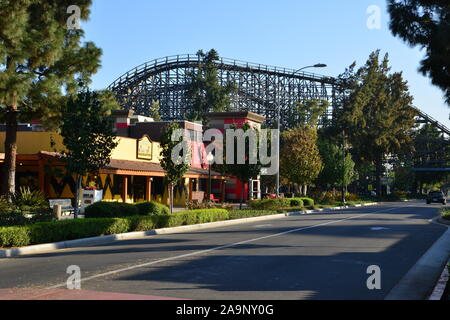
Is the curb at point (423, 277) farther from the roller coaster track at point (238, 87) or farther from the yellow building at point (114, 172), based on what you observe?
the roller coaster track at point (238, 87)

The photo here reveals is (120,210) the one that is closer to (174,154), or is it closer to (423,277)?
(174,154)

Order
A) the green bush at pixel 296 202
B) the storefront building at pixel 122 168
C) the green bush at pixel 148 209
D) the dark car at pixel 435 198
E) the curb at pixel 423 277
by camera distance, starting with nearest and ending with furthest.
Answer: the curb at pixel 423 277 < the green bush at pixel 148 209 < the storefront building at pixel 122 168 < the green bush at pixel 296 202 < the dark car at pixel 435 198

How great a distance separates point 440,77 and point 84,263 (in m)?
12.8

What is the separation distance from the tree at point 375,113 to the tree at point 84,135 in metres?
54.1

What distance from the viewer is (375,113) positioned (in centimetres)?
7781

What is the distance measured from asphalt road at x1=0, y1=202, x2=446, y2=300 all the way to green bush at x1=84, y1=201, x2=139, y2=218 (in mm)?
3542

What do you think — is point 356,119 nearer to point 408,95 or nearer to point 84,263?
point 408,95

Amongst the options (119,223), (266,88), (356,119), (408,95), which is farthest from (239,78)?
(119,223)

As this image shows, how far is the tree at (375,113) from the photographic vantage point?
7244cm

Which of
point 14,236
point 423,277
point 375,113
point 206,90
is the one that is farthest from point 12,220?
point 375,113

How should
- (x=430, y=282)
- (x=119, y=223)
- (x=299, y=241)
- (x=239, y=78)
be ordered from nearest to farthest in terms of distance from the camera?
(x=430, y=282)
(x=299, y=241)
(x=119, y=223)
(x=239, y=78)

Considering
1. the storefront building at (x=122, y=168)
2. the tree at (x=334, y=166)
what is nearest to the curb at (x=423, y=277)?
the storefront building at (x=122, y=168)

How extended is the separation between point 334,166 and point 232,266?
4977 cm
